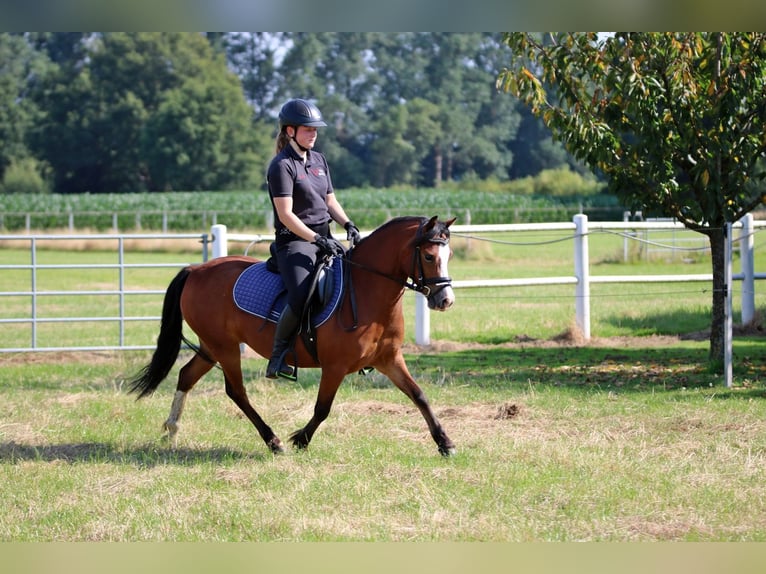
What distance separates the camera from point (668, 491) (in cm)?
617

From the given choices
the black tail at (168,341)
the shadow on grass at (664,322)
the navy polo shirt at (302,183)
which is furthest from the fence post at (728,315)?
the black tail at (168,341)

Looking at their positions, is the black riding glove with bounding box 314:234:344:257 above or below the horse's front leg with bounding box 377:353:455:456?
above

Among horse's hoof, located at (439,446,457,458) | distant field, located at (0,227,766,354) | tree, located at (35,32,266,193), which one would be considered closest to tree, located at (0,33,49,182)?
tree, located at (35,32,266,193)

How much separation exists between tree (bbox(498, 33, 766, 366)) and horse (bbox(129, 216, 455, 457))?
4570 mm

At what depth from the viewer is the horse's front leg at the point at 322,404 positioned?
7.21 meters

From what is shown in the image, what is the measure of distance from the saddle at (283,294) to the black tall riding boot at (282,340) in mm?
78

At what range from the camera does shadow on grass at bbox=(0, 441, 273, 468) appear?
724 centimetres

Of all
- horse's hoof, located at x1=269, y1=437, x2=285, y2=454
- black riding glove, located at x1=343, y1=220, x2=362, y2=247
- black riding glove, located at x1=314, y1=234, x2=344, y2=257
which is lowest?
horse's hoof, located at x1=269, y1=437, x2=285, y2=454

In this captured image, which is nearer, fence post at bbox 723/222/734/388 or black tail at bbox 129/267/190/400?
black tail at bbox 129/267/190/400

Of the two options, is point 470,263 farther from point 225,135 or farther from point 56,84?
point 56,84

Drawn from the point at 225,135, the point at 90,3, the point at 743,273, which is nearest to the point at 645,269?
the point at 743,273

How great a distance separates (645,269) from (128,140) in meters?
52.2

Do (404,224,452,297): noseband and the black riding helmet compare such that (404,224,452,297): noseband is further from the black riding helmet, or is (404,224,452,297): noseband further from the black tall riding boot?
the black riding helmet

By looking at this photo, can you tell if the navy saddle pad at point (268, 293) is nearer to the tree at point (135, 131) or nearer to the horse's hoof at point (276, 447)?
the horse's hoof at point (276, 447)
